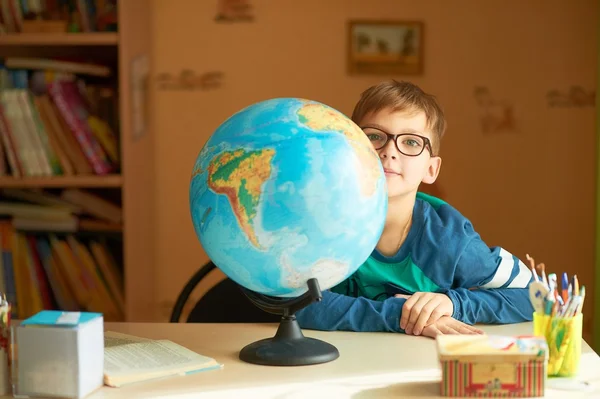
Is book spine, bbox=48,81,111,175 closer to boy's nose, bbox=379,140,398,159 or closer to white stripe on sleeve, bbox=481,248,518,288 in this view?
boy's nose, bbox=379,140,398,159

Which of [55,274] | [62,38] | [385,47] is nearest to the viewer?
[62,38]

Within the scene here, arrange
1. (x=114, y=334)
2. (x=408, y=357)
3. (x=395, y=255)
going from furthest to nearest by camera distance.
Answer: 1. (x=395, y=255)
2. (x=114, y=334)
3. (x=408, y=357)

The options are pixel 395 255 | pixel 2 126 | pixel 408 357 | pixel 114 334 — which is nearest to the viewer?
pixel 408 357

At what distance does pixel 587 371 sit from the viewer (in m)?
1.39

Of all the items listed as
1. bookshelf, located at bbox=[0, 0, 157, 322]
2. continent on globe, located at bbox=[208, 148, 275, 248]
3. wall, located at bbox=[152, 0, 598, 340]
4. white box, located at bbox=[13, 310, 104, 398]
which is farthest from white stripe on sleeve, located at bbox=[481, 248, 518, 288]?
bookshelf, located at bbox=[0, 0, 157, 322]

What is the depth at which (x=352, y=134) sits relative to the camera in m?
1.39

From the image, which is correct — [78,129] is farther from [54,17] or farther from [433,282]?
[433,282]

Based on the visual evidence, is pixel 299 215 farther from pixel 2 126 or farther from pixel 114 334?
pixel 2 126

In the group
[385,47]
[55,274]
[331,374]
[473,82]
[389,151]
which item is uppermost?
[385,47]

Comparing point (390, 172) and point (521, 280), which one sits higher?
point (390, 172)

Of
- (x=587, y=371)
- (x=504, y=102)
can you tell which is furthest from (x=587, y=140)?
(x=587, y=371)

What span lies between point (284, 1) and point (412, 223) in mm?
1562

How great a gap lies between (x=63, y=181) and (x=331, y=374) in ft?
5.72

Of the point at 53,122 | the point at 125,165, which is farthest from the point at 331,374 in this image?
the point at 53,122
